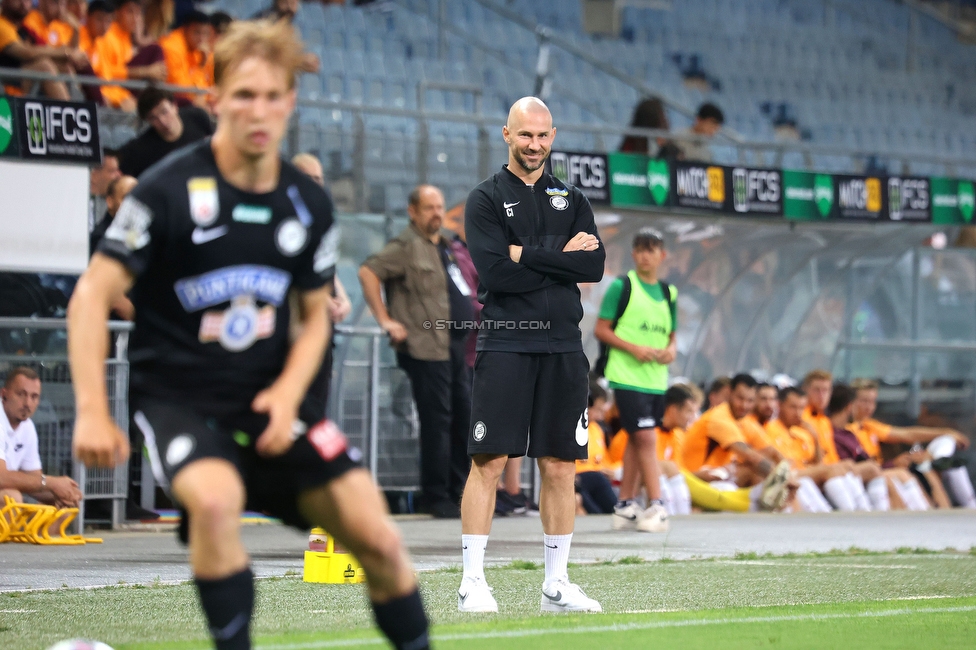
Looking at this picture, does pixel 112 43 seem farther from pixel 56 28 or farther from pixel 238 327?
pixel 238 327

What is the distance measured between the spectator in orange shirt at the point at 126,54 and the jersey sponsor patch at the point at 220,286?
860 cm

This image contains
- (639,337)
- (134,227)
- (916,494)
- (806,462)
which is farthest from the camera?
(916,494)

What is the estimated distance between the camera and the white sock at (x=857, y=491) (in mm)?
13914

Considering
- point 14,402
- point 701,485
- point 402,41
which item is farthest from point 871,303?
point 14,402

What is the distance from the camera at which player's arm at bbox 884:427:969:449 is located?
15.5 m

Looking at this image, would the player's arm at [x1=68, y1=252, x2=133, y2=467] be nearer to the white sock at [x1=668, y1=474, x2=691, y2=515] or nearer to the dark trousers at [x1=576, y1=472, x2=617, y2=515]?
the dark trousers at [x1=576, y1=472, x2=617, y2=515]

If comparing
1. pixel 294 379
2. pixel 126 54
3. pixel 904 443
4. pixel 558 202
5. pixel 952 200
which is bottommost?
pixel 904 443

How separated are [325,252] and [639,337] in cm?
711

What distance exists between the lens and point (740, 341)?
1584 centimetres

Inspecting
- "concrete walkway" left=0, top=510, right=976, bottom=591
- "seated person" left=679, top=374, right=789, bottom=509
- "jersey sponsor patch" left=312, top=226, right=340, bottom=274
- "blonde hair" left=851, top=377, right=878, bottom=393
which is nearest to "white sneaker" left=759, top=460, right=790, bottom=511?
"seated person" left=679, top=374, right=789, bottom=509

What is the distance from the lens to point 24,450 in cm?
928

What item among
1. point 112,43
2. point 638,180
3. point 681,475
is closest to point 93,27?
point 112,43

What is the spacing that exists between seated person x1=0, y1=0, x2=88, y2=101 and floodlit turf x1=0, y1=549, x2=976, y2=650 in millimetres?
5633

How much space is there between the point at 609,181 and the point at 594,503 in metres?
2.98
